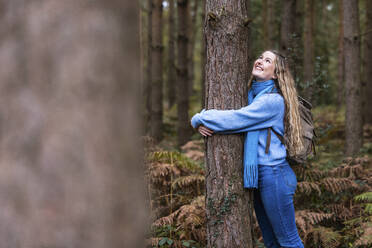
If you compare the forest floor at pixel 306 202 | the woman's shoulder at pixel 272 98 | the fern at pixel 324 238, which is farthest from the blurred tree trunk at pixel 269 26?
the woman's shoulder at pixel 272 98

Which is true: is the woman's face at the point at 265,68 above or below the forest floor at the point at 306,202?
above

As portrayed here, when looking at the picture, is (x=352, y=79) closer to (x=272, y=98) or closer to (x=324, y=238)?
(x=324, y=238)

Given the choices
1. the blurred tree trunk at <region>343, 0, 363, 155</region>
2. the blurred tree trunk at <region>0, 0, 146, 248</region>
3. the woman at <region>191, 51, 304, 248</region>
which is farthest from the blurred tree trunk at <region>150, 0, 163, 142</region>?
the blurred tree trunk at <region>0, 0, 146, 248</region>

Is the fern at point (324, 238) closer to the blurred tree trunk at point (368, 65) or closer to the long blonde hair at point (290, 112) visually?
the long blonde hair at point (290, 112)

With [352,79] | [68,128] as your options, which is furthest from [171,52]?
[68,128]

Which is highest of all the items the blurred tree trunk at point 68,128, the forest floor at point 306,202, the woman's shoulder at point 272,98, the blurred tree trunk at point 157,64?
the blurred tree trunk at point 157,64

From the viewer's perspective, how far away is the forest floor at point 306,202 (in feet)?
14.3

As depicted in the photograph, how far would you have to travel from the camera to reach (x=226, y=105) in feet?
10.6

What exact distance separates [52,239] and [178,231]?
12.3 feet

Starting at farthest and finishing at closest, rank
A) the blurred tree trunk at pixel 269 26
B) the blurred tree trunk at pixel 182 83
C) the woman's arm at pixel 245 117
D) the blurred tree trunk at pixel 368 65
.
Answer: the blurred tree trunk at pixel 269 26
the blurred tree trunk at pixel 368 65
the blurred tree trunk at pixel 182 83
the woman's arm at pixel 245 117

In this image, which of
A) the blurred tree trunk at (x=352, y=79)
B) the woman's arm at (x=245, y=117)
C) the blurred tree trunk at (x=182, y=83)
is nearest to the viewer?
the woman's arm at (x=245, y=117)

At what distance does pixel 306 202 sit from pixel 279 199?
2.45 meters

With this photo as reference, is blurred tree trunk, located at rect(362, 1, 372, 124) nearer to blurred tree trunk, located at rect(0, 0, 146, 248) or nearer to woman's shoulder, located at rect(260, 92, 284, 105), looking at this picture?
woman's shoulder, located at rect(260, 92, 284, 105)

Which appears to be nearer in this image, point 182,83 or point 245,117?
point 245,117
